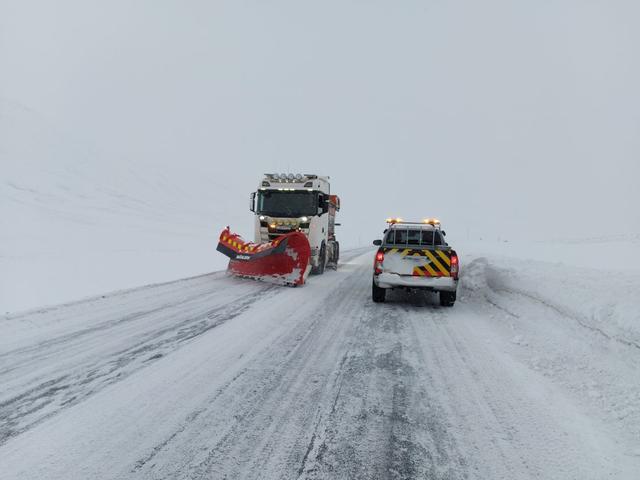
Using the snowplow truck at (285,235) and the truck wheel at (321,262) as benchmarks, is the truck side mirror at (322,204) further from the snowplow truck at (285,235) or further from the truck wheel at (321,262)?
the truck wheel at (321,262)

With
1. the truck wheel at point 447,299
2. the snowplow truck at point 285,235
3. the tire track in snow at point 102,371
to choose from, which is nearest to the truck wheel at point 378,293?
the truck wheel at point 447,299

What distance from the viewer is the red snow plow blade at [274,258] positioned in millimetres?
10993

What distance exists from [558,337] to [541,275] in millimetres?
4591

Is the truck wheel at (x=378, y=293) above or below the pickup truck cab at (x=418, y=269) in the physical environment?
below

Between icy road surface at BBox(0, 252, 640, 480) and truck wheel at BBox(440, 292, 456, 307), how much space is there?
39.2 inches

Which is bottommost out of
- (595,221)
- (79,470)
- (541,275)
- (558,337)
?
(79,470)

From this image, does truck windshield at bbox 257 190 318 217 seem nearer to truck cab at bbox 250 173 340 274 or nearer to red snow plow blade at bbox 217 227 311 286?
truck cab at bbox 250 173 340 274

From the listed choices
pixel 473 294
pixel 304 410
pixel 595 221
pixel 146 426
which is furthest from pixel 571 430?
pixel 595 221

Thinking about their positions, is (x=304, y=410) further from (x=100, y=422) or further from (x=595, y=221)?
(x=595, y=221)

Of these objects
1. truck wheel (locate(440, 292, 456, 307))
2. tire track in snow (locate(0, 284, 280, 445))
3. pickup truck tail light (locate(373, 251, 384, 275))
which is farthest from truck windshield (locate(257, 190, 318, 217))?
tire track in snow (locate(0, 284, 280, 445))

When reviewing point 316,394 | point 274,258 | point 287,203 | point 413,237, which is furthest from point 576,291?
point 287,203

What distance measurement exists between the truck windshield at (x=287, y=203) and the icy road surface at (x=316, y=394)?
19.0ft

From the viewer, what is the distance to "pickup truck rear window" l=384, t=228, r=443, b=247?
9.20 m

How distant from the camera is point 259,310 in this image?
7570 mm
